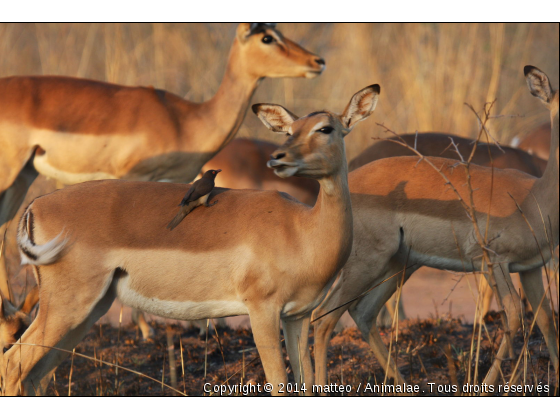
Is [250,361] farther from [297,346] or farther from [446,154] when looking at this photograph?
[446,154]

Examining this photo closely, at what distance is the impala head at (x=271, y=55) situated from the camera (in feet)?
24.5

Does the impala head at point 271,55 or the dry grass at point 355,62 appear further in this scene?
the dry grass at point 355,62

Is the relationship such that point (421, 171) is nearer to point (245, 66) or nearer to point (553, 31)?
point (245, 66)

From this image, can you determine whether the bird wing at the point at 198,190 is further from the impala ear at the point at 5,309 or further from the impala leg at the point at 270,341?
the impala ear at the point at 5,309

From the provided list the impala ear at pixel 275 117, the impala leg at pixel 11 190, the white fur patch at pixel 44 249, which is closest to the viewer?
the white fur patch at pixel 44 249

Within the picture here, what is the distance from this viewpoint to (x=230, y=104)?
7570 millimetres

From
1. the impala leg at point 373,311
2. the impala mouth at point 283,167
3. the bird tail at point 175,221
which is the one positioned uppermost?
the impala mouth at point 283,167

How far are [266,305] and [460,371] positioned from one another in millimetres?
2031

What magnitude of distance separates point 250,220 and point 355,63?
10.8m

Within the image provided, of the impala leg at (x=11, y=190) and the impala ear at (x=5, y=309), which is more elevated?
the impala leg at (x=11, y=190)

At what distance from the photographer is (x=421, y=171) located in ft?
17.4

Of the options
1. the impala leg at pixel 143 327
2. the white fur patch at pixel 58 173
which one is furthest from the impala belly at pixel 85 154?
the impala leg at pixel 143 327

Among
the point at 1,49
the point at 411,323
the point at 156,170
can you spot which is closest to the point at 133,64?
the point at 1,49

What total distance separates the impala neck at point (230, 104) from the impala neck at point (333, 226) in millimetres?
3597
